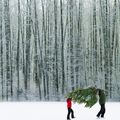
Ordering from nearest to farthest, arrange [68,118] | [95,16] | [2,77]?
[68,118]
[2,77]
[95,16]

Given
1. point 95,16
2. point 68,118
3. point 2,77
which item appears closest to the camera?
point 68,118

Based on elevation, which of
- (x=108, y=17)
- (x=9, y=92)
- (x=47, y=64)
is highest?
(x=108, y=17)

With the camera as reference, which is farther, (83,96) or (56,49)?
(56,49)

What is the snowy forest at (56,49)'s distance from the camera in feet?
155

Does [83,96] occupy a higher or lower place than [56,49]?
lower

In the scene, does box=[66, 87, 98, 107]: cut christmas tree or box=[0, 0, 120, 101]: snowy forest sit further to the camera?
box=[0, 0, 120, 101]: snowy forest

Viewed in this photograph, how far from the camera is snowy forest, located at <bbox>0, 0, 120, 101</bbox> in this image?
155 feet

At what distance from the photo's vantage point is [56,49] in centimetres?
4797

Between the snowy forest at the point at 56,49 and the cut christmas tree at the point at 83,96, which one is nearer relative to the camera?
the cut christmas tree at the point at 83,96

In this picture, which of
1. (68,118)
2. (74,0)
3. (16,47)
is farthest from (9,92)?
(68,118)

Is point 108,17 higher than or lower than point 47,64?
higher

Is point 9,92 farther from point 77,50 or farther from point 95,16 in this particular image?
point 95,16

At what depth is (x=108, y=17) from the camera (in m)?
49.2

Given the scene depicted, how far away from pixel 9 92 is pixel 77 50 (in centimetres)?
848
